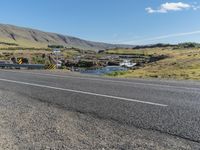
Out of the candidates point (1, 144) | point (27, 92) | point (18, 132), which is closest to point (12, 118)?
point (18, 132)

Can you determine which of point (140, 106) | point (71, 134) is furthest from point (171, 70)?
point (71, 134)

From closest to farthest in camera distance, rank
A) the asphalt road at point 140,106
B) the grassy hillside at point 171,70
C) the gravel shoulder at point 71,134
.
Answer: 1. the gravel shoulder at point 71,134
2. the asphalt road at point 140,106
3. the grassy hillside at point 171,70

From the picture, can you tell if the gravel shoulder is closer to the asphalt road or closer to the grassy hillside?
the asphalt road

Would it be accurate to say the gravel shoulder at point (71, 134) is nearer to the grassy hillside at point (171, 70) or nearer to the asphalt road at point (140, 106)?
the asphalt road at point (140, 106)

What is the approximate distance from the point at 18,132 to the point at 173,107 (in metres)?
4.31

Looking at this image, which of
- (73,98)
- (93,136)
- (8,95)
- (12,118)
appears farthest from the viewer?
(8,95)

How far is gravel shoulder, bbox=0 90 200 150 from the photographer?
5.71 meters

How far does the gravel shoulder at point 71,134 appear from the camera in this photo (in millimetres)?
5707

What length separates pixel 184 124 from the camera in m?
7.05

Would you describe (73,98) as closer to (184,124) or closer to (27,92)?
(27,92)

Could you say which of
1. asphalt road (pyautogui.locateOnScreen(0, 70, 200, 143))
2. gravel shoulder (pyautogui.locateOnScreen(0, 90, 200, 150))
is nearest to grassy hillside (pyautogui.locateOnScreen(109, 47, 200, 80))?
asphalt road (pyautogui.locateOnScreen(0, 70, 200, 143))

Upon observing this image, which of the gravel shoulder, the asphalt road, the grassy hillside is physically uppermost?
the asphalt road

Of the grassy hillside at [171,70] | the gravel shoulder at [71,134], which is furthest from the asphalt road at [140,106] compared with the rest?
the grassy hillside at [171,70]

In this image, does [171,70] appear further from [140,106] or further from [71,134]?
[71,134]
